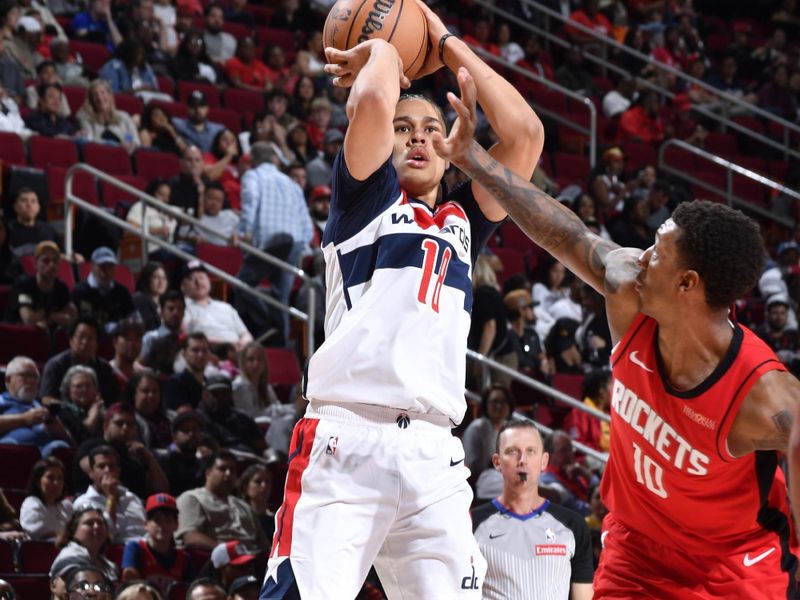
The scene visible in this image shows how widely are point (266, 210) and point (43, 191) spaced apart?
5.75 ft

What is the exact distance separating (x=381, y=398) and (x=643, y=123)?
485 inches

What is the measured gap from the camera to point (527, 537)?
230 inches

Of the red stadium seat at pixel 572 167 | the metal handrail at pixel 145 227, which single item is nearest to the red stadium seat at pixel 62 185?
the metal handrail at pixel 145 227

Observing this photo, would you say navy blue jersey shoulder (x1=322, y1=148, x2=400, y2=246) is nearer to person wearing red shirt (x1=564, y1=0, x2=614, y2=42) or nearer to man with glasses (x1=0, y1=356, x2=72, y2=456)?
man with glasses (x1=0, y1=356, x2=72, y2=456)

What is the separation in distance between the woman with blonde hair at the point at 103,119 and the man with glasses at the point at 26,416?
3438 mm

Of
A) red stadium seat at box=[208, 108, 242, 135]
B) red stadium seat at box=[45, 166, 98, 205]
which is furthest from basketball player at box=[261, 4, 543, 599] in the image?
red stadium seat at box=[208, 108, 242, 135]

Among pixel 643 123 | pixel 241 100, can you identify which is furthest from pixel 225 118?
pixel 643 123

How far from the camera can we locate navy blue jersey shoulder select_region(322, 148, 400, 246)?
3.81 m

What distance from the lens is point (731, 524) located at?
350 centimetres

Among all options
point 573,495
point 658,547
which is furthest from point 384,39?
point 573,495

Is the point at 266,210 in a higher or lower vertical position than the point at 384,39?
lower

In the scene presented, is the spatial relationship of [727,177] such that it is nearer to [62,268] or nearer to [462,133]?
[62,268]

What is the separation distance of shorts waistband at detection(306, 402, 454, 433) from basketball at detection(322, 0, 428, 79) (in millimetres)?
1183

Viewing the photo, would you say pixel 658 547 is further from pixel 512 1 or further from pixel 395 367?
pixel 512 1
